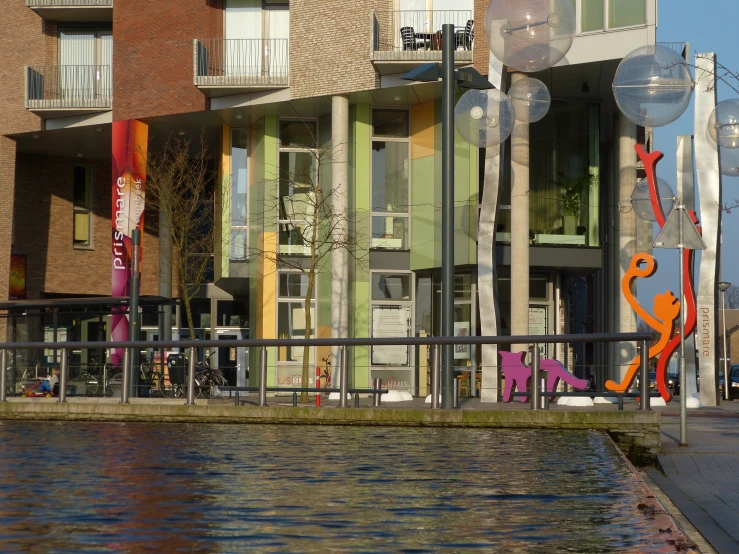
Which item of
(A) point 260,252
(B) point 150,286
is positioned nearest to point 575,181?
(A) point 260,252

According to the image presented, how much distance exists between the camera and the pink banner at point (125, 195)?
36.0m

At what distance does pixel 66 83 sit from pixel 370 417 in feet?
89.8

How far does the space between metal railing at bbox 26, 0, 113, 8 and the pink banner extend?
4146 millimetres

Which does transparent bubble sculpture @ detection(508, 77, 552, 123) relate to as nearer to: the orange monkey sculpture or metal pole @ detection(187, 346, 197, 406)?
the orange monkey sculpture

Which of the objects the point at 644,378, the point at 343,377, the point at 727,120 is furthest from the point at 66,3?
the point at 644,378

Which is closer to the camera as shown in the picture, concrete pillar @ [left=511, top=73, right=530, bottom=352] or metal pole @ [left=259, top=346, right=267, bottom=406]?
metal pole @ [left=259, top=346, right=267, bottom=406]

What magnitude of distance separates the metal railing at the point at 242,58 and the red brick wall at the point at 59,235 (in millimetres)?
9923

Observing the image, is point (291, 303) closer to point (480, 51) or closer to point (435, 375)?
point (480, 51)

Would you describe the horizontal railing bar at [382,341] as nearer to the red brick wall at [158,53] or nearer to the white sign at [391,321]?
the white sign at [391,321]

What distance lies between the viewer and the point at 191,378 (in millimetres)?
15977

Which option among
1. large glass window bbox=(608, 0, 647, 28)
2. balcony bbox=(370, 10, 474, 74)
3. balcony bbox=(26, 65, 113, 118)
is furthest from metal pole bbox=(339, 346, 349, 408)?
balcony bbox=(26, 65, 113, 118)

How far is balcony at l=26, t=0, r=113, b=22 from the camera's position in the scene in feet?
123

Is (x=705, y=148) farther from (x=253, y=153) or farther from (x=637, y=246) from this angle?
(x=253, y=153)

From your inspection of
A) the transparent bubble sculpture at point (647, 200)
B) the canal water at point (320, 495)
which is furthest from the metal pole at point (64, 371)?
the transparent bubble sculpture at point (647, 200)
